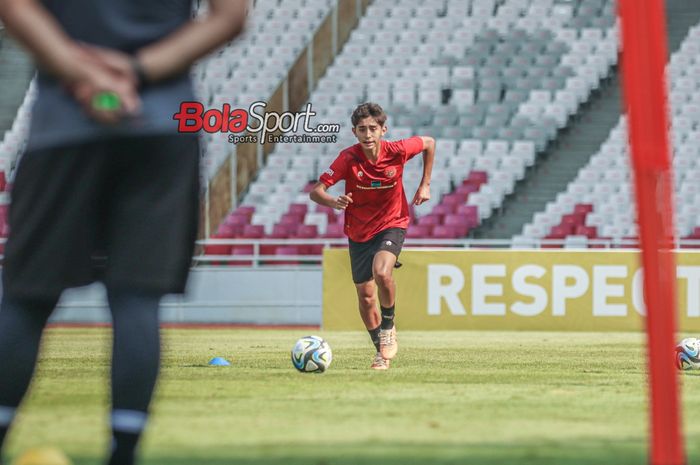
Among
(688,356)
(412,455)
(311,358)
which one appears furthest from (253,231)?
(412,455)

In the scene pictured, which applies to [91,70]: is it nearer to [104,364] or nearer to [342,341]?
[104,364]

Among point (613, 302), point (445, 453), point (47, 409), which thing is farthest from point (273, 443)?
point (613, 302)

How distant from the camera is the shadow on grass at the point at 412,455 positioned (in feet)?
13.3

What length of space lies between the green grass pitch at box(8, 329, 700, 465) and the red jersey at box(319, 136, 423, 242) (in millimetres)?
987

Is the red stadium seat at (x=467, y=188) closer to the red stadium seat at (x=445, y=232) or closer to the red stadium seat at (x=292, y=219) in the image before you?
the red stadium seat at (x=445, y=232)

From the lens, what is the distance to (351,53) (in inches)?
906

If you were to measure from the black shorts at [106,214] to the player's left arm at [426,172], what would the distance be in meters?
5.63

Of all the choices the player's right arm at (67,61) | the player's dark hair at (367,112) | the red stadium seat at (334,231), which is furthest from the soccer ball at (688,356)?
the red stadium seat at (334,231)

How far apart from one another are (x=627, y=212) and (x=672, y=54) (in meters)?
3.90

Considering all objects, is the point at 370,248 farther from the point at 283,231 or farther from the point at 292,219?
the point at 292,219

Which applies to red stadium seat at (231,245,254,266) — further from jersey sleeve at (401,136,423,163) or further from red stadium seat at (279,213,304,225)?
jersey sleeve at (401,136,423,163)

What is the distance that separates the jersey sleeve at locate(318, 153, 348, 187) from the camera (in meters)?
9.02

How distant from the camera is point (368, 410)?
566cm

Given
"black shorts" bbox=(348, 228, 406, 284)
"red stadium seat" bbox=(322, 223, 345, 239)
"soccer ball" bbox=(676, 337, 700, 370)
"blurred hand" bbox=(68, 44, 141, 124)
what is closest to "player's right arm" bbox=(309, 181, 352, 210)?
"black shorts" bbox=(348, 228, 406, 284)
